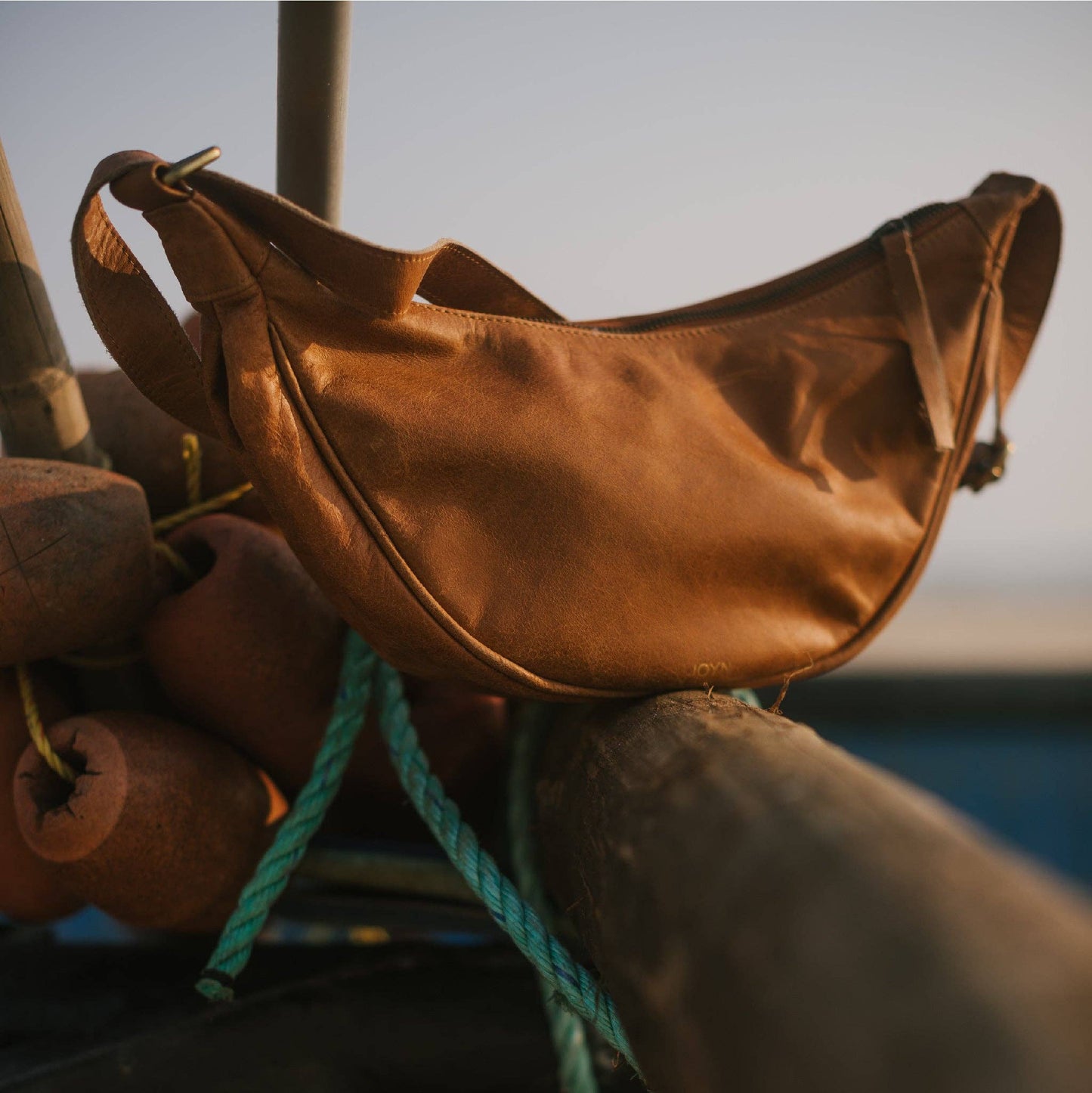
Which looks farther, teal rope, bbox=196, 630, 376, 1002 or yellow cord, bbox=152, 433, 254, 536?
yellow cord, bbox=152, 433, 254, 536

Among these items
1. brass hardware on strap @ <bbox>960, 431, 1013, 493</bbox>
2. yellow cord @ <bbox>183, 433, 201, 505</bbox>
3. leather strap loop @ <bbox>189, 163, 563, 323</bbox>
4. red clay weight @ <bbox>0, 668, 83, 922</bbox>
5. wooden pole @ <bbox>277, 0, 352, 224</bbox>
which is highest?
wooden pole @ <bbox>277, 0, 352, 224</bbox>

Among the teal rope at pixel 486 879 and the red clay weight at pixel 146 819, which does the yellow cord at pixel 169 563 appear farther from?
the teal rope at pixel 486 879

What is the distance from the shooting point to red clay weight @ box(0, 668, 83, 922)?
21.5 inches

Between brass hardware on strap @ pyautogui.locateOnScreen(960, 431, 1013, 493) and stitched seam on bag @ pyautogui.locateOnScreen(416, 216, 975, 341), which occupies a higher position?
stitched seam on bag @ pyautogui.locateOnScreen(416, 216, 975, 341)

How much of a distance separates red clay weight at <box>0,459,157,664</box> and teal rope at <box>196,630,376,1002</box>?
6.0 inches

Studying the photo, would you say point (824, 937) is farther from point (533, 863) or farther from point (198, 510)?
point (198, 510)

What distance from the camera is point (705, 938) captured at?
0.26 meters

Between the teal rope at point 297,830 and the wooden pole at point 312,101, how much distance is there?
0.42 metres

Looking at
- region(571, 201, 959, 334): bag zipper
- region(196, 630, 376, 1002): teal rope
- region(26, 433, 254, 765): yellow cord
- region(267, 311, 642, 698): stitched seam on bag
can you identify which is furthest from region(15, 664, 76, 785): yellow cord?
region(571, 201, 959, 334): bag zipper

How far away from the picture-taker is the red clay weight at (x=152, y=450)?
68 cm

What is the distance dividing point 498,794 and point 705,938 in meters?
0.42

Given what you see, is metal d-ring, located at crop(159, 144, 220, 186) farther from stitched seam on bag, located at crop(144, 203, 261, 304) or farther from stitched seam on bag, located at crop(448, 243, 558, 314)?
stitched seam on bag, located at crop(448, 243, 558, 314)

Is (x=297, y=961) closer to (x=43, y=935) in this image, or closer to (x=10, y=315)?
(x=43, y=935)

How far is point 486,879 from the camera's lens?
50 centimetres
